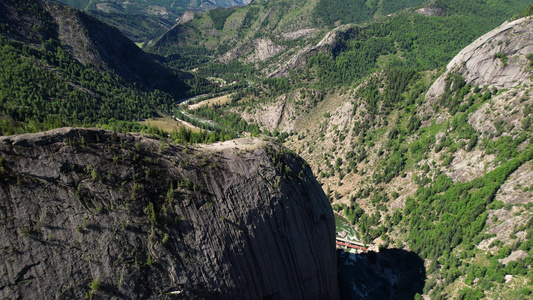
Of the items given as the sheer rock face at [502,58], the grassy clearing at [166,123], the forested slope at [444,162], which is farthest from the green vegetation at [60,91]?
the sheer rock face at [502,58]

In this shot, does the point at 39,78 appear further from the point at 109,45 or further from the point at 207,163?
the point at 207,163

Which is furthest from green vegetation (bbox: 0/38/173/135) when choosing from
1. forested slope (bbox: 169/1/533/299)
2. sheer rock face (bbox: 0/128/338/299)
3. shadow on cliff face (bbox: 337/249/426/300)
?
shadow on cliff face (bbox: 337/249/426/300)

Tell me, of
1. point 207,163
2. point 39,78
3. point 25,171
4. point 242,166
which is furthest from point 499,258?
point 39,78

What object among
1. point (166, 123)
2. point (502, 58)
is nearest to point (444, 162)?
point (502, 58)

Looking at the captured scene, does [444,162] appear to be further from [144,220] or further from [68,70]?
[68,70]

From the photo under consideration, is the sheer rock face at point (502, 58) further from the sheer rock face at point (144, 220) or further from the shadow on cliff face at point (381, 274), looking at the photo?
the sheer rock face at point (144, 220)

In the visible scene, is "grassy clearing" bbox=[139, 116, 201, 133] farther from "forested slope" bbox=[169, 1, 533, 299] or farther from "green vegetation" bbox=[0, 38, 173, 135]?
"forested slope" bbox=[169, 1, 533, 299]
